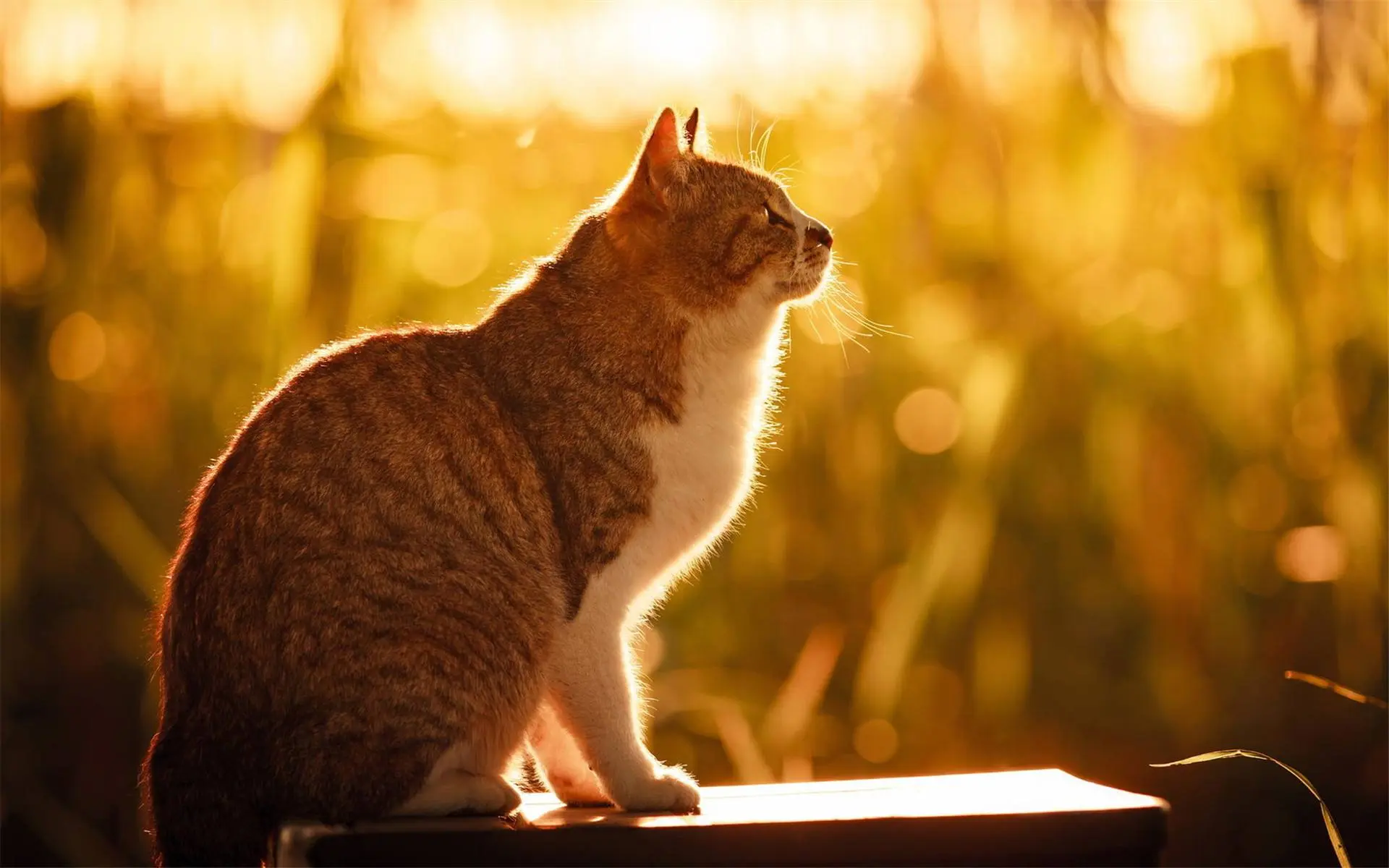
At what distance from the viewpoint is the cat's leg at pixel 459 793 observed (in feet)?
4.01

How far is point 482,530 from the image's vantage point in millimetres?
1312

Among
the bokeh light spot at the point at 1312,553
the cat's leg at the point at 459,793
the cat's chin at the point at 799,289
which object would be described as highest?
the cat's chin at the point at 799,289

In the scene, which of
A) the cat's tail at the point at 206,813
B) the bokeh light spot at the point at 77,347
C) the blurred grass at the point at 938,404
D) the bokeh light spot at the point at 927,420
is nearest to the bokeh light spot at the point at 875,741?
the blurred grass at the point at 938,404

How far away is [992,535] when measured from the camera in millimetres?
2016

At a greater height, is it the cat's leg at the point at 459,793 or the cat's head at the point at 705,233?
the cat's head at the point at 705,233

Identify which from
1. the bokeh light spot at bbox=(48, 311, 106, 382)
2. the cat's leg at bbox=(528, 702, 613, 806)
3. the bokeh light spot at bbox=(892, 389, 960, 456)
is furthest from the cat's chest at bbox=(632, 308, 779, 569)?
the bokeh light spot at bbox=(48, 311, 106, 382)

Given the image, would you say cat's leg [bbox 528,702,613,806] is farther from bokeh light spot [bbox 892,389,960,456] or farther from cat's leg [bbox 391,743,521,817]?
bokeh light spot [bbox 892,389,960,456]

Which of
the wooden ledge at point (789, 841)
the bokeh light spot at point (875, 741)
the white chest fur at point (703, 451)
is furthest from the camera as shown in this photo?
the bokeh light spot at point (875, 741)

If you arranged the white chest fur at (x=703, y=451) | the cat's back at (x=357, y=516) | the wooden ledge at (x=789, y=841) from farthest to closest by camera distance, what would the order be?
the white chest fur at (x=703, y=451) < the cat's back at (x=357, y=516) < the wooden ledge at (x=789, y=841)

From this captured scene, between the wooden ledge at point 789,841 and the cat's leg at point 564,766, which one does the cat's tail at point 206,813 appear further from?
the cat's leg at point 564,766

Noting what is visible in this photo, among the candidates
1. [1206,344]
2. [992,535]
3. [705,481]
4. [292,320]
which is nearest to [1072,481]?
[992,535]

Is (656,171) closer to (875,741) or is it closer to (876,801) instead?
(876,801)

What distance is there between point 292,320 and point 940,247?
1067 mm

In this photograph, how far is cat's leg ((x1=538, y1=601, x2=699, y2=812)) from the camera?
130 centimetres
